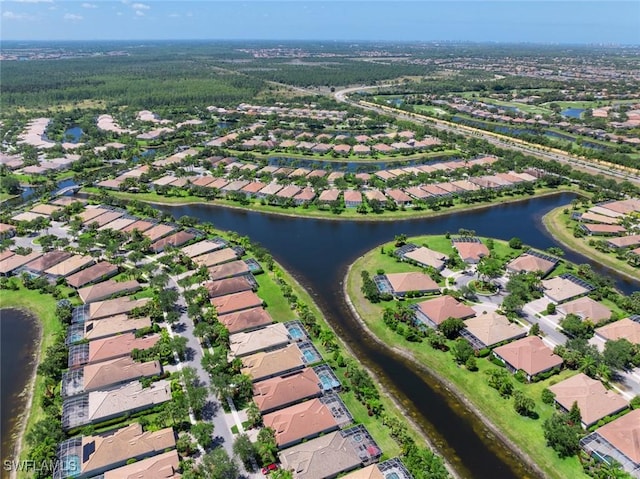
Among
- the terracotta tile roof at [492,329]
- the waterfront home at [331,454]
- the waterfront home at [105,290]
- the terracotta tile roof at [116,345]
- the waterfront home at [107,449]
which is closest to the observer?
the waterfront home at [331,454]

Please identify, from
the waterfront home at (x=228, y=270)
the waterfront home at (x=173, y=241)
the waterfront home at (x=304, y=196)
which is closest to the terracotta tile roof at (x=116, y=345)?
the waterfront home at (x=228, y=270)

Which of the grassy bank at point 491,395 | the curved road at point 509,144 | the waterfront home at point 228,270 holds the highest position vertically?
the curved road at point 509,144

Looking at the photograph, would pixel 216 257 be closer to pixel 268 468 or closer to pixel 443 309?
pixel 443 309

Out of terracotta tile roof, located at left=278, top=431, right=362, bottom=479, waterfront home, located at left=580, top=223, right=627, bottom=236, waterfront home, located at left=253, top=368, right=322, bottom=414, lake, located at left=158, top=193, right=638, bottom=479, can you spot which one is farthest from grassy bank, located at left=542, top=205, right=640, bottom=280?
terracotta tile roof, located at left=278, top=431, right=362, bottom=479

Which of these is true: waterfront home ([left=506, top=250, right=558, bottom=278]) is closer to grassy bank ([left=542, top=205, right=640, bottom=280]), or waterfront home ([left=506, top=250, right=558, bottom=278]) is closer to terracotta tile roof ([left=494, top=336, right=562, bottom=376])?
grassy bank ([left=542, top=205, right=640, bottom=280])

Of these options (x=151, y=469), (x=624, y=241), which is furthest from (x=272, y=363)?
(x=624, y=241)

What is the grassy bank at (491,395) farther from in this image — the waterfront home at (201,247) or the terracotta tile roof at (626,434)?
the waterfront home at (201,247)

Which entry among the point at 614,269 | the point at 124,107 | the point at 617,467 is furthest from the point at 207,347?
the point at 124,107

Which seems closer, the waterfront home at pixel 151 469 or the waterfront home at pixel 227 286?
the waterfront home at pixel 151 469
